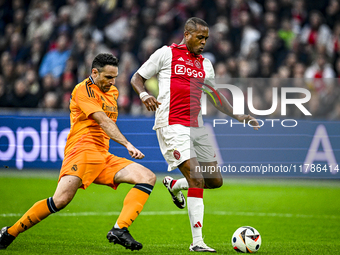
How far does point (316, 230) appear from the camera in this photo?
7.14 m

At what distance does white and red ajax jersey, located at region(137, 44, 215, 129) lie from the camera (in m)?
5.98

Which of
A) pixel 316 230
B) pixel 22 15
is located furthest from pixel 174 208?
pixel 22 15

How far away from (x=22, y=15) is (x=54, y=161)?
6563 millimetres

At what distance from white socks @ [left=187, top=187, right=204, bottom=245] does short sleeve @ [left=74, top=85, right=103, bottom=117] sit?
138 cm

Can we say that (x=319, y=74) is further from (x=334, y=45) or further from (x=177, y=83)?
(x=177, y=83)

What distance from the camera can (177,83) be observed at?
239 inches

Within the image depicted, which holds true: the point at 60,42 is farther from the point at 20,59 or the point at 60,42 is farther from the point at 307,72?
the point at 307,72

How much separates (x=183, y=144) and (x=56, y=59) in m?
9.49

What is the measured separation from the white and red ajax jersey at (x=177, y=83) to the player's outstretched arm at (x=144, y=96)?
9 cm

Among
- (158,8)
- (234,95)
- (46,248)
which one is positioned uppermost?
(158,8)

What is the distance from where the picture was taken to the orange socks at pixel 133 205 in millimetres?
5070

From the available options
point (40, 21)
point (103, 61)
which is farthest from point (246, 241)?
point (40, 21)

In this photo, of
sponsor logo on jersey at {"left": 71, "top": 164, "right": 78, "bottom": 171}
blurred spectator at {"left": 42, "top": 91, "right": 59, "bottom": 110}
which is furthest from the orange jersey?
blurred spectator at {"left": 42, "top": 91, "right": 59, "bottom": 110}

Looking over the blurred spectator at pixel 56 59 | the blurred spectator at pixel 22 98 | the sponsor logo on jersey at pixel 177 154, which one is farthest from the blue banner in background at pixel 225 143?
the sponsor logo on jersey at pixel 177 154
